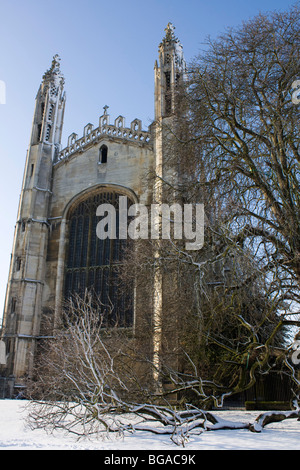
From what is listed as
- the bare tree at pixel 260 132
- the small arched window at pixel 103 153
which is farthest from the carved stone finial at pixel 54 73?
the bare tree at pixel 260 132

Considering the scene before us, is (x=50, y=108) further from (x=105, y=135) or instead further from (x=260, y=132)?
(x=260, y=132)

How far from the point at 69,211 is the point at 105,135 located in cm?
413

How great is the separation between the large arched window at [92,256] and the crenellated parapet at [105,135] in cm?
284

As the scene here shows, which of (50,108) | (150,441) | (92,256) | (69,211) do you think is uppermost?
(50,108)

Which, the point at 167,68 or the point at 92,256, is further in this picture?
the point at 167,68

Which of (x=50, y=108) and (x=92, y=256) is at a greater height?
(x=50, y=108)

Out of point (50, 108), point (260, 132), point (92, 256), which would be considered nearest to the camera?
point (260, 132)

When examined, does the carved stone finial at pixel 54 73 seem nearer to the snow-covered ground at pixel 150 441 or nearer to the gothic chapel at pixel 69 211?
the gothic chapel at pixel 69 211

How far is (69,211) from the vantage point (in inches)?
796

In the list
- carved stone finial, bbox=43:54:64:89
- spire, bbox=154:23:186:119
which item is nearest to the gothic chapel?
spire, bbox=154:23:186:119

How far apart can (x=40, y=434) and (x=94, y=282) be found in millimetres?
11811

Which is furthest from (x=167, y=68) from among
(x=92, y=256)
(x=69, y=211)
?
(x=92, y=256)

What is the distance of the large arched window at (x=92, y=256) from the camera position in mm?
18047

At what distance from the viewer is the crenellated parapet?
1981 cm
